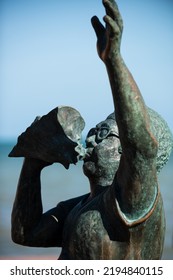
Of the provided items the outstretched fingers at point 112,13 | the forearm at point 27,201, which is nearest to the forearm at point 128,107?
the outstretched fingers at point 112,13

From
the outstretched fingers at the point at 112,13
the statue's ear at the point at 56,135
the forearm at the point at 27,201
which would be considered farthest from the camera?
the forearm at the point at 27,201

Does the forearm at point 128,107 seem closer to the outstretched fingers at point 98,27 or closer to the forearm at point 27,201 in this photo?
the outstretched fingers at point 98,27

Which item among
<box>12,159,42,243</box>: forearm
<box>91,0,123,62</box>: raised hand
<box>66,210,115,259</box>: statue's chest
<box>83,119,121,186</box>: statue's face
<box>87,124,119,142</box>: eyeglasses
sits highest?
<box>91,0,123,62</box>: raised hand

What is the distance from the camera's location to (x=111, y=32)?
3.53m

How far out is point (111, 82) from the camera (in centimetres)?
358

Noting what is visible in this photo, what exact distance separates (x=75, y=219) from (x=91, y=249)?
197 millimetres

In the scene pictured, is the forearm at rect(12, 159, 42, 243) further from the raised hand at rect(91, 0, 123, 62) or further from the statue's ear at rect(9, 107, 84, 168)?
the raised hand at rect(91, 0, 123, 62)

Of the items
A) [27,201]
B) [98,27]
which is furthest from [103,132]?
[98,27]

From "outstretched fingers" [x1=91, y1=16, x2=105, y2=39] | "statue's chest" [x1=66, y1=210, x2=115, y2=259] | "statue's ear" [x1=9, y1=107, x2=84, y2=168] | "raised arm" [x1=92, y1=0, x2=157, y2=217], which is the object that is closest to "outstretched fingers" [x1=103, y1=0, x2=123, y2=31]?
"raised arm" [x1=92, y1=0, x2=157, y2=217]

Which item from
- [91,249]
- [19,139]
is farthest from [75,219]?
[19,139]

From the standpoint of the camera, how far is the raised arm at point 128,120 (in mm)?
3551

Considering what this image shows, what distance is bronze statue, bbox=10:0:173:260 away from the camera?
11.8ft

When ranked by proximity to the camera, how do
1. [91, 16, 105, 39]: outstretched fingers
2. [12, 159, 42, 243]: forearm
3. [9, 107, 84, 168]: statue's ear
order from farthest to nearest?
[12, 159, 42, 243]: forearm, [9, 107, 84, 168]: statue's ear, [91, 16, 105, 39]: outstretched fingers

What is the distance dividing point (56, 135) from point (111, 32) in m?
0.70
